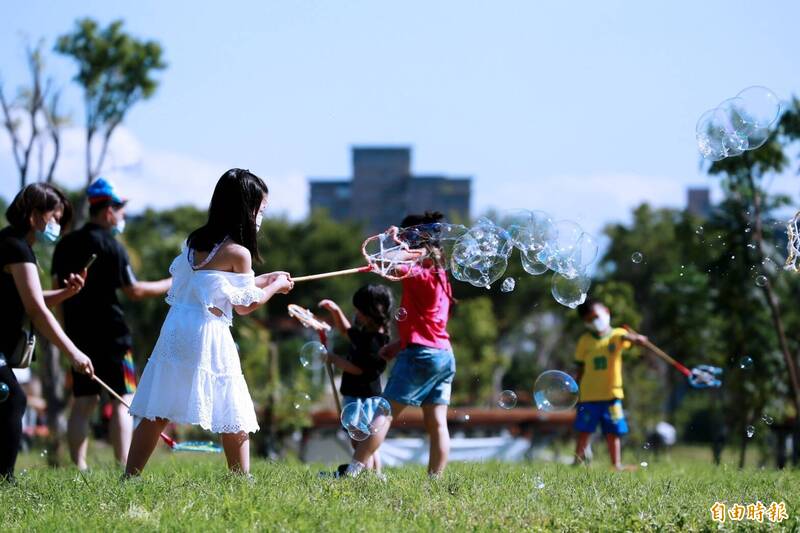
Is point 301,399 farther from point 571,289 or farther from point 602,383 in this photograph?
point 571,289

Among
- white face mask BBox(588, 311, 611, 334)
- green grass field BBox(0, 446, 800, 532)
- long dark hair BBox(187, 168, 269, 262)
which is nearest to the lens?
green grass field BBox(0, 446, 800, 532)

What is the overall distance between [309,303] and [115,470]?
98.9ft

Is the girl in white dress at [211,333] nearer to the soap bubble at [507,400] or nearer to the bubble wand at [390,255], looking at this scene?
the bubble wand at [390,255]

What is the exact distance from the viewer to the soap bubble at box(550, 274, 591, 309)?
23.1 ft

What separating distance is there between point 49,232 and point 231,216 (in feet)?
4.51

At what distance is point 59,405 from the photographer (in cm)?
1584

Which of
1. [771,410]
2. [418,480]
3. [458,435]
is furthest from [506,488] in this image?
[458,435]

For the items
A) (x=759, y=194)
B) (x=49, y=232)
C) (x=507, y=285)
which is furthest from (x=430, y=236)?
(x=759, y=194)

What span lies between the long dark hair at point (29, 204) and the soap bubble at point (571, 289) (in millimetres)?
3227

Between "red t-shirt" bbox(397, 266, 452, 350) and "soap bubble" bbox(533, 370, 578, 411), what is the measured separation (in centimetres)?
142

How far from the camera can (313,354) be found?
698cm

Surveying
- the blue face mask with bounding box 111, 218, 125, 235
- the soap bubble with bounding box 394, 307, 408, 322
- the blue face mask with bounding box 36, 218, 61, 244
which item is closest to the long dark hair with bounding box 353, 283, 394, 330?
the soap bubble with bounding box 394, 307, 408, 322

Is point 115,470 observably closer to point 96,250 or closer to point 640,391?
point 96,250

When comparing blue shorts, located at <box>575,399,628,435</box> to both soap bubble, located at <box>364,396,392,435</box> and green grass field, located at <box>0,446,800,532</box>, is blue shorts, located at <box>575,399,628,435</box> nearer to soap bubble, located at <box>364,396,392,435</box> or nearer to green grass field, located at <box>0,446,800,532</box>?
green grass field, located at <box>0,446,800,532</box>
